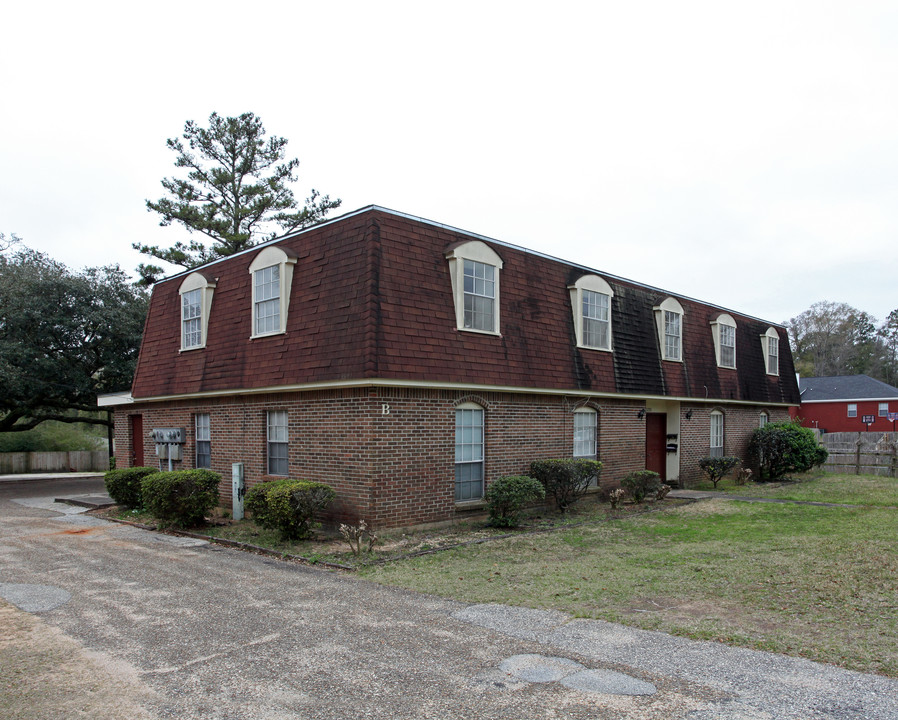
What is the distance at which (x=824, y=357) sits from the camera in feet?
229

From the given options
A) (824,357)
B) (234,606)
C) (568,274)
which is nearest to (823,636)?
(234,606)

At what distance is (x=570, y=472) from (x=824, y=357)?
219 feet

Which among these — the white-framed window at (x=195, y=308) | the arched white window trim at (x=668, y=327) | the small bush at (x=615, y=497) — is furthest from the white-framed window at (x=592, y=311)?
the white-framed window at (x=195, y=308)

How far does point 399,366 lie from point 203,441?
664 centimetres

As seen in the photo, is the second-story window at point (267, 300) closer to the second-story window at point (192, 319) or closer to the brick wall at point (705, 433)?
the second-story window at point (192, 319)

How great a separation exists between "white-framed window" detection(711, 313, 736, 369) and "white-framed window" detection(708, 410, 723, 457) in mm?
1568

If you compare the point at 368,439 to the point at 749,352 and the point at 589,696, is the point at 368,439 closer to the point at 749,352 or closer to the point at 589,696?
the point at 589,696

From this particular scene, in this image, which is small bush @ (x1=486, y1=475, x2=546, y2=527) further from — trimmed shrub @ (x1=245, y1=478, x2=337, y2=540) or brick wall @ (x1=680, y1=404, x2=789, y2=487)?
brick wall @ (x1=680, y1=404, x2=789, y2=487)

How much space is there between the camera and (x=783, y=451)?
2120 centimetres

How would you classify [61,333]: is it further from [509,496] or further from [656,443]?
[656,443]

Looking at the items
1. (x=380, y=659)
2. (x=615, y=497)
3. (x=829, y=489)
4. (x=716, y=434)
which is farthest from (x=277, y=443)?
(x=829, y=489)

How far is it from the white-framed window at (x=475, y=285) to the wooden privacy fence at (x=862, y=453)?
1666 centimetres

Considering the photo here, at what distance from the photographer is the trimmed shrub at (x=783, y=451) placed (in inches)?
837

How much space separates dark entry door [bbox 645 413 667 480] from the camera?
61.7 ft
